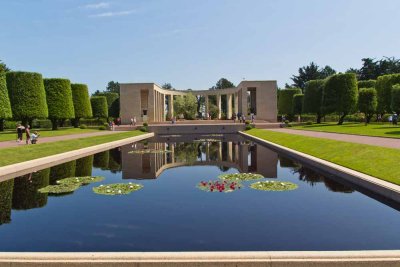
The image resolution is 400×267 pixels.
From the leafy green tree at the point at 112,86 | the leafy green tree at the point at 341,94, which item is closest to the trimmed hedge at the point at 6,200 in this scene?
the leafy green tree at the point at 341,94

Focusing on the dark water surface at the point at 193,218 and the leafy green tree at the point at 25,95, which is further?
the leafy green tree at the point at 25,95

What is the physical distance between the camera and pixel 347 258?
5090mm

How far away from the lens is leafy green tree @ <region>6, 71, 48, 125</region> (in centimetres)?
4128

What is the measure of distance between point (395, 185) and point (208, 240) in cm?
611

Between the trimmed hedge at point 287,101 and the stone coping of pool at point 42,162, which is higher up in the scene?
the trimmed hedge at point 287,101

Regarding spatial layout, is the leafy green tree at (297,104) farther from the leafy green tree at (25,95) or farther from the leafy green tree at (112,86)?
the leafy green tree at (112,86)

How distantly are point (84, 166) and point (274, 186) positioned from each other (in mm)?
9836

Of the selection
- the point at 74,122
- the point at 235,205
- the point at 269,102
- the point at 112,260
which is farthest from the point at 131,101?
the point at 112,260

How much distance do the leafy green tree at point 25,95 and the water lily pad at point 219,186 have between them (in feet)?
114

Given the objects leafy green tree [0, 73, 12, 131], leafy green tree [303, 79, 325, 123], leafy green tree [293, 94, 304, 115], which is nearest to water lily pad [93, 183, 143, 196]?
leafy green tree [0, 73, 12, 131]

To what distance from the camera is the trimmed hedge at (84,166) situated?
614 inches

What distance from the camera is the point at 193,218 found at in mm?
8656

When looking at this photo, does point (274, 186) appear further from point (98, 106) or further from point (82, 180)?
point (98, 106)

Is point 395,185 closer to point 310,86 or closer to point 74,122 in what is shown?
point 310,86
